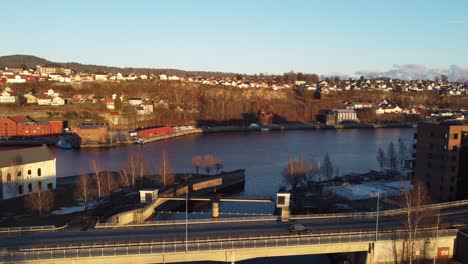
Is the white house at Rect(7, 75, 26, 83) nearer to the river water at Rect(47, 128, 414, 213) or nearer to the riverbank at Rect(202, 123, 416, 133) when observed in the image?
the riverbank at Rect(202, 123, 416, 133)

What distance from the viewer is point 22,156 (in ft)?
45.3

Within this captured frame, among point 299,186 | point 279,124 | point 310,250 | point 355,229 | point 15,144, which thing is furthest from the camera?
point 279,124

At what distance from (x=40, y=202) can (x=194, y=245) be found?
5922 mm

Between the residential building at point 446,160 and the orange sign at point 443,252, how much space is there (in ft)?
17.7

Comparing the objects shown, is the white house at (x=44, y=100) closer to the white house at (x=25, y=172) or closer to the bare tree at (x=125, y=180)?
the bare tree at (x=125, y=180)

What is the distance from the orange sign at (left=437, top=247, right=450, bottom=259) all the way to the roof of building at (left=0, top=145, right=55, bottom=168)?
37.9ft

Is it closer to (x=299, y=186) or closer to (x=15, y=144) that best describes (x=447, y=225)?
(x=299, y=186)

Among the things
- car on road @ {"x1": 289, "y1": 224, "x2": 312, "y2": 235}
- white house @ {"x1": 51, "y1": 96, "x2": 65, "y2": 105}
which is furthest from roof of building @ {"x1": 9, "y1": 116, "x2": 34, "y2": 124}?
car on road @ {"x1": 289, "y1": 224, "x2": 312, "y2": 235}

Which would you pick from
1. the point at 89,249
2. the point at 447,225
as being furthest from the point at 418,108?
the point at 89,249

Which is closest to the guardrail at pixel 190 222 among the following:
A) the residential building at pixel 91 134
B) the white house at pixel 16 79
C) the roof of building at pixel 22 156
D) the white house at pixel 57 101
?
the roof of building at pixel 22 156

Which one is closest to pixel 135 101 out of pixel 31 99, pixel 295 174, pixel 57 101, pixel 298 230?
pixel 57 101

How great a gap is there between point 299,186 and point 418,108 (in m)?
38.1

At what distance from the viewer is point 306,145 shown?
95.8 ft

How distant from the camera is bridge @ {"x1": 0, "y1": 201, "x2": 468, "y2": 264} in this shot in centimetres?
740
